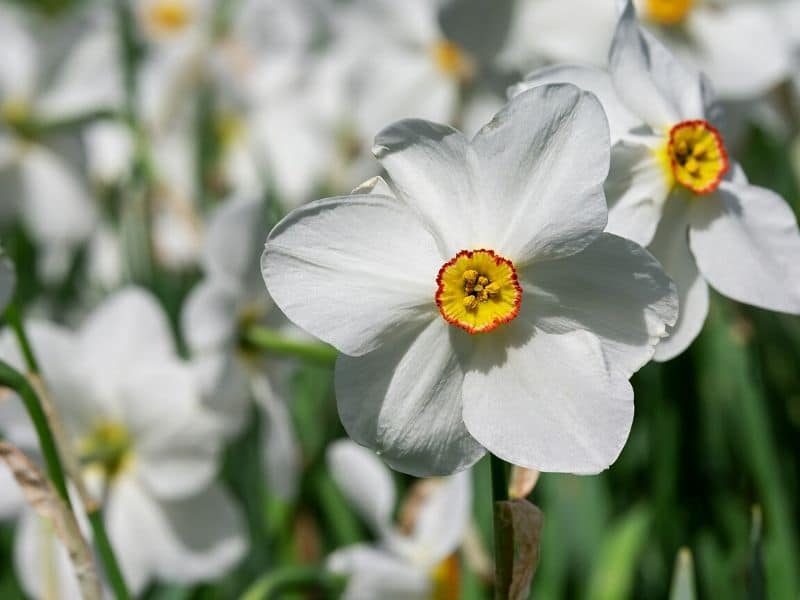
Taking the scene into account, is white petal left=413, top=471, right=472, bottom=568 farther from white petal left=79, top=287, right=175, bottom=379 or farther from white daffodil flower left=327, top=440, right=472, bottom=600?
white petal left=79, top=287, right=175, bottom=379

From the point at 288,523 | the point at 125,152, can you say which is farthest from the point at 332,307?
the point at 125,152

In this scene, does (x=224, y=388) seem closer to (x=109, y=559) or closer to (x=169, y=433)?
(x=169, y=433)

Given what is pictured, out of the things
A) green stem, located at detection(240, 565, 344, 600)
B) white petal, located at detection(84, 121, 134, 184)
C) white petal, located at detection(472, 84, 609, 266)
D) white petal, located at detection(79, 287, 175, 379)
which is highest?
white petal, located at detection(472, 84, 609, 266)

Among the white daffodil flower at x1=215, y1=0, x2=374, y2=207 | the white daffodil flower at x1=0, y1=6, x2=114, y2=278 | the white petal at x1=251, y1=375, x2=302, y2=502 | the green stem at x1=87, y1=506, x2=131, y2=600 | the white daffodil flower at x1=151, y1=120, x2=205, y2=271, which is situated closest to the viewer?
the green stem at x1=87, y1=506, x2=131, y2=600

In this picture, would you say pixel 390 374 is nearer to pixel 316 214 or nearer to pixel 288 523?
pixel 316 214

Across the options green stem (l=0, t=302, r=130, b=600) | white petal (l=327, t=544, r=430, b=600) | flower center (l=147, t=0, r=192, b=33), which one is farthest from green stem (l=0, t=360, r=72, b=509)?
flower center (l=147, t=0, r=192, b=33)

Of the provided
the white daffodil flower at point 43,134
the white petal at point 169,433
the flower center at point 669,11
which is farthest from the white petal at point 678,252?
the white daffodil flower at point 43,134

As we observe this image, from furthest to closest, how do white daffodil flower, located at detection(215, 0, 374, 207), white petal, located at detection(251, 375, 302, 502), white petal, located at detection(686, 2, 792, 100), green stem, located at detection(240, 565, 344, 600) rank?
white daffodil flower, located at detection(215, 0, 374, 207) → white petal, located at detection(686, 2, 792, 100) → white petal, located at detection(251, 375, 302, 502) → green stem, located at detection(240, 565, 344, 600)
